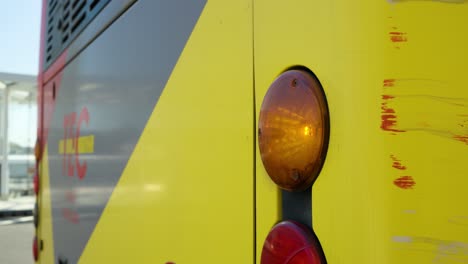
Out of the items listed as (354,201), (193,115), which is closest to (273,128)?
(354,201)

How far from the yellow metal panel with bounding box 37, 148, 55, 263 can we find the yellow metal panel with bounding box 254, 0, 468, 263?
95.4 inches

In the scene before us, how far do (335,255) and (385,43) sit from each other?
1.12ft

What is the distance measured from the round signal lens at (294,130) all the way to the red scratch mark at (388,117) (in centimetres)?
10

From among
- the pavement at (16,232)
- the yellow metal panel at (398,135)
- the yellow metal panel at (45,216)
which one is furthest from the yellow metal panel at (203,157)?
the pavement at (16,232)

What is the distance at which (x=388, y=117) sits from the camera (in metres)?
0.66

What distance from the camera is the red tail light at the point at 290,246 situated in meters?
0.75

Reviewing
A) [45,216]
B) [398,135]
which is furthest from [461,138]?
[45,216]

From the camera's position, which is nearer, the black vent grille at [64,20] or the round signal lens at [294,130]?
the round signal lens at [294,130]

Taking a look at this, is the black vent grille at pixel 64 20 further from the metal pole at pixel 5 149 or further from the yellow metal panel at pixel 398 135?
the metal pole at pixel 5 149

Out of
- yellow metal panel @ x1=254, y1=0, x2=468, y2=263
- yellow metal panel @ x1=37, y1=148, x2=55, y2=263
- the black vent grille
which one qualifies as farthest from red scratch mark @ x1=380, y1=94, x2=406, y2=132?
yellow metal panel @ x1=37, y1=148, x2=55, y2=263

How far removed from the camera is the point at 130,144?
5.04 ft

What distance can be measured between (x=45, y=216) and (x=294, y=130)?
264cm

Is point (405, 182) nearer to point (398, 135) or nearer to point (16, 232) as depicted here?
point (398, 135)

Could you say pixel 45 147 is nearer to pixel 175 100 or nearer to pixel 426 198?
pixel 175 100
